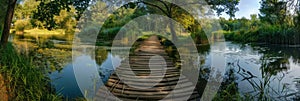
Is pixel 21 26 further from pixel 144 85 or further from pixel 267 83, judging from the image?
pixel 267 83

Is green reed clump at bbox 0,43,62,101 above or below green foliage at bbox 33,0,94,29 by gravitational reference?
below

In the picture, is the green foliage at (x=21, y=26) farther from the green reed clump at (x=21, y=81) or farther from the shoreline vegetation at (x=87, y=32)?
the green reed clump at (x=21, y=81)

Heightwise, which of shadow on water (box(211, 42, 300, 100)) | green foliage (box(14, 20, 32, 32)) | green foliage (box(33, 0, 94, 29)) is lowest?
shadow on water (box(211, 42, 300, 100))

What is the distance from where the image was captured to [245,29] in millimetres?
25156

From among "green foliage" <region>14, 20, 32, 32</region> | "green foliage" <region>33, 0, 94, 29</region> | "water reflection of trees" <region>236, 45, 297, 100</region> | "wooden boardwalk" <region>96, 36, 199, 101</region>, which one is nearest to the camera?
"water reflection of trees" <region>236, 45, 297, 100</region>

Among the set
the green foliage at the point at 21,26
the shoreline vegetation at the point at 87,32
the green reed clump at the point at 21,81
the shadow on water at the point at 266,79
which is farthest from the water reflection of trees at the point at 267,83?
the green foliage at the point at 21,26

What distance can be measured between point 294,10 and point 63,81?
6.03 m

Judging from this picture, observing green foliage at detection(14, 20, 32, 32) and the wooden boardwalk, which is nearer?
the wooden boardwalk

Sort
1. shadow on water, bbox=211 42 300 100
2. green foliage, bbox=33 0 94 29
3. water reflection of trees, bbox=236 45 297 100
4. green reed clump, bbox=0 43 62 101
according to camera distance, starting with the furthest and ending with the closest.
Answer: green foliage, bbox=33 0 94 29 → shadow on water, bbox=211 42 300 100 → water reflection of trees, bbox=236 45 297 100 → green reed clump, bbox=0 43 62 101

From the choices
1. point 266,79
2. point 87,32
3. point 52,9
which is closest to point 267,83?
point 266,79

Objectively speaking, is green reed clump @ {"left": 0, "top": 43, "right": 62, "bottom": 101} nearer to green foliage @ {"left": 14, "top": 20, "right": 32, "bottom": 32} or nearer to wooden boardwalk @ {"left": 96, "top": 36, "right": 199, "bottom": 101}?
wooden boardwalk @ {"left": 96, "top": 36, "right": 199, "bottom": 101}

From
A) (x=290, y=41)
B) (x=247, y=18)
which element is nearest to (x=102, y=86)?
(x=290, y=41)

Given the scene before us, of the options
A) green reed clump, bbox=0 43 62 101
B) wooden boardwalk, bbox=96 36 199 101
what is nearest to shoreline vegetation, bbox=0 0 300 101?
green reed clump, bbox=0 43 62 101

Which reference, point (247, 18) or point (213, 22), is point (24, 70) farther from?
point (247, 18)
